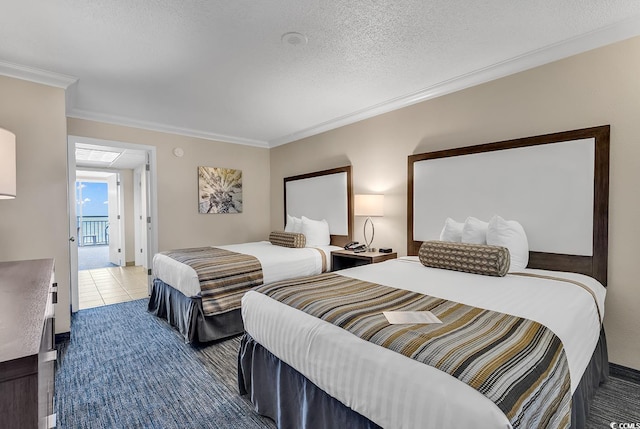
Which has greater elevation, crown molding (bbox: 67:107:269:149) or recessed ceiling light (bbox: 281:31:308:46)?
recessed ceiling light (bbox: 281:31:308:46)

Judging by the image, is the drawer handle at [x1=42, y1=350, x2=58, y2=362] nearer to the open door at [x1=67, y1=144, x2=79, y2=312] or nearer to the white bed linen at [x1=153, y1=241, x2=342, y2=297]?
the white bed linen at [x1=153, y1=241, x2=342, y2=297]

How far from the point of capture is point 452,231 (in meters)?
2.80

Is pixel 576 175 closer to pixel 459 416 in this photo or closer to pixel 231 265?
pixel 459 416

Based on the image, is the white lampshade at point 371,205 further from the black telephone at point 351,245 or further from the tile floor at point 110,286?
the tile floor at point 110,286

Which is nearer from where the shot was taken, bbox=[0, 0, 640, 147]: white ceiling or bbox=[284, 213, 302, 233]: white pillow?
bbox=[0, 0, 640, 147]: white ceiling

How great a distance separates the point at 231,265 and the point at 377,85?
2434 mm

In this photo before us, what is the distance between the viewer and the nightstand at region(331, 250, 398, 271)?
3.45m

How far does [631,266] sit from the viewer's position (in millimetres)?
2158

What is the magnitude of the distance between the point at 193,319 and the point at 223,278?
1.46ft

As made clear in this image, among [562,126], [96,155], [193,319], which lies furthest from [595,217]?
[96,155]

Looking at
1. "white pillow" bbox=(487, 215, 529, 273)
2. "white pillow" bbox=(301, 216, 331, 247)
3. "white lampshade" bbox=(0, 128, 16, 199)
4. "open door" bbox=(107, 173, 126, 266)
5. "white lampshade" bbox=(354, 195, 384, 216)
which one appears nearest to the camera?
"white lampshade" bbox=(0, 128, 16, 199)

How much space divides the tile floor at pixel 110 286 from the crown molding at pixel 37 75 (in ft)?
9.09

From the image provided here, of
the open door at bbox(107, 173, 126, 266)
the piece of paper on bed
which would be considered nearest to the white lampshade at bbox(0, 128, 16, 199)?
the piece of paper on bed

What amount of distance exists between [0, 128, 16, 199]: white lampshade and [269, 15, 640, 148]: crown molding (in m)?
3.35
